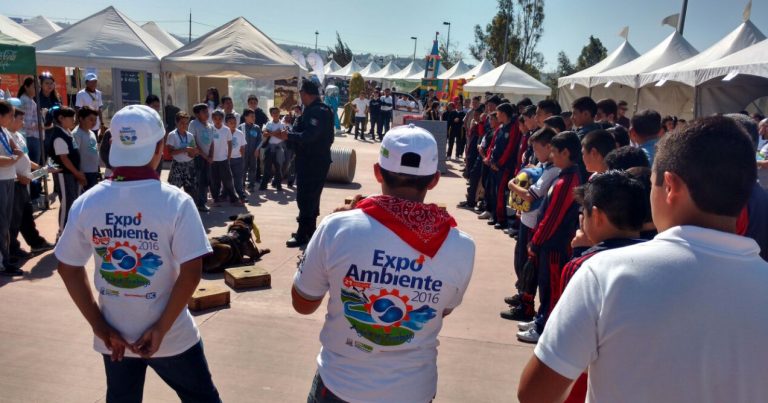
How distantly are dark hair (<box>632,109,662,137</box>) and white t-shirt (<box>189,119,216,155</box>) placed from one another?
695 cm

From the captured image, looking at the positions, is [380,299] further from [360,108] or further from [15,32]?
[360,108]

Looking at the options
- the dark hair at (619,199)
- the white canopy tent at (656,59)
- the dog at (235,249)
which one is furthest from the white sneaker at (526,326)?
the white canopy tent at (656,59)

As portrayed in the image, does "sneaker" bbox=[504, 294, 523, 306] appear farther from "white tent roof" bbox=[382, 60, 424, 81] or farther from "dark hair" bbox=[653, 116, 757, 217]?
"white tent roof" bbox=[382, 60, 424, 81]

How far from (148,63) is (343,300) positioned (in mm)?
12620

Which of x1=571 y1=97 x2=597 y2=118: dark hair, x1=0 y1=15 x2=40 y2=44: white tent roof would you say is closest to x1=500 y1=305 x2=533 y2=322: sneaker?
x1=571 y1=97 x2=597 y2=118: dark hair

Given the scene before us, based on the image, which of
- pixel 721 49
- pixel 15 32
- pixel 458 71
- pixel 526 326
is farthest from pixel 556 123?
pixel 458 71

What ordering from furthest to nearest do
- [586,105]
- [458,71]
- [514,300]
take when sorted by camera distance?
[458,71] → [586,105] → [514,300]

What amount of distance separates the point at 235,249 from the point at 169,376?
4.27m

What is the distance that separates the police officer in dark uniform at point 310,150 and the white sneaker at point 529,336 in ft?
11.8

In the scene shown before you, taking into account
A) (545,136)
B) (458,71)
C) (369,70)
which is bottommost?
(545,136)

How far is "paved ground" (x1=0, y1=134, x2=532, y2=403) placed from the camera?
4.05 meters

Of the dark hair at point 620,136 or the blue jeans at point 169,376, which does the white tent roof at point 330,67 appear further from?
the blue jeans at point 169,376

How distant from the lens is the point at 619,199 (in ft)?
Result: 9.14

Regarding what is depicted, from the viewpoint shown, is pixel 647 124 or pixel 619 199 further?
pixel 647 124
